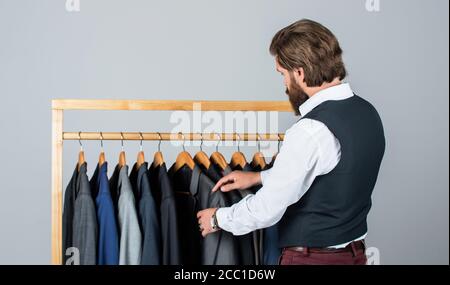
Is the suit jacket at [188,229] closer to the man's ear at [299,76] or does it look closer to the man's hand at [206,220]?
the man's hand at [206,220]

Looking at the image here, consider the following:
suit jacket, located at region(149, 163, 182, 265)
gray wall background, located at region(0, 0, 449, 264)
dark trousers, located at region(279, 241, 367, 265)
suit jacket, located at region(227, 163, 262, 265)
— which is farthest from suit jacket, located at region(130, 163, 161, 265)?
gray wall background, located at region(0, 0, 449, 264)

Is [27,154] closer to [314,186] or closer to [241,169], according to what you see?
[241,169]

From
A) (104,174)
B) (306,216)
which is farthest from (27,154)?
(306,216)

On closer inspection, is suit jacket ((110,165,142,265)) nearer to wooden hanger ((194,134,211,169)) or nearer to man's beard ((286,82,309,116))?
wooden hanger ((194,134,211,169))

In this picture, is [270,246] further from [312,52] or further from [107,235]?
[312,52]

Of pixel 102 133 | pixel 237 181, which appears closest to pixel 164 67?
pixel 102 133

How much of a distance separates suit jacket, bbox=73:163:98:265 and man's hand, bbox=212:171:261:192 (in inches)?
16.7

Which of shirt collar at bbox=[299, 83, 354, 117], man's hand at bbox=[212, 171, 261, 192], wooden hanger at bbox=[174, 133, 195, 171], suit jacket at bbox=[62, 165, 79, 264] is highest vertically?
shirt collar at bbox=[299, 83, 354, 117]

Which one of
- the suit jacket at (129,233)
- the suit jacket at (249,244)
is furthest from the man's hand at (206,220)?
the suit jacket at (129,233)

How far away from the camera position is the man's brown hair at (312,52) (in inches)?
75.2

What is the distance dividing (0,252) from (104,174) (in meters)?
1.85

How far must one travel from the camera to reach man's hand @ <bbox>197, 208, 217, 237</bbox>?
1.99m

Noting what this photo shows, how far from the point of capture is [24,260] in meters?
3.70

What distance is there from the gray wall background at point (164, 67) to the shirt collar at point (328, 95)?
1.75 meters
